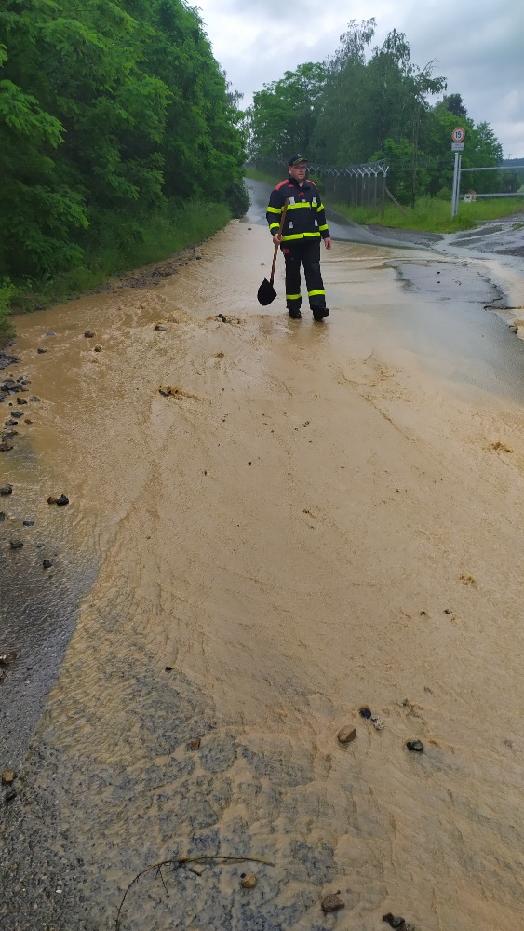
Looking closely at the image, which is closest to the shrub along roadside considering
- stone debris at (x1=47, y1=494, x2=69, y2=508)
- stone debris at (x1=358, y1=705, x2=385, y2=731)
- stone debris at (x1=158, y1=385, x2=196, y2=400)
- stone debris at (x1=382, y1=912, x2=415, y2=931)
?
stone debris at (x1=158, y1=385, x2=196, y2=400)

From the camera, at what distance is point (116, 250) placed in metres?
12.5

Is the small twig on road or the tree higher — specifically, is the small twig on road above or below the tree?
below

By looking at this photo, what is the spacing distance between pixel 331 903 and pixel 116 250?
1222 cm

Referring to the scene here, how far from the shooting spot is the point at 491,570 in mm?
3477

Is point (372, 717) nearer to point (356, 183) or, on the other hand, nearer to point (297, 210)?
point (297, 210)

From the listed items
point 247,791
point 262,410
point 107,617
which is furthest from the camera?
point 262,410

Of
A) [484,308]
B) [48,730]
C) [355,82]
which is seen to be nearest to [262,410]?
[48,730]

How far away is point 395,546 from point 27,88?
29.5ft

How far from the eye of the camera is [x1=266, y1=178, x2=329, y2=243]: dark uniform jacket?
26.9ft

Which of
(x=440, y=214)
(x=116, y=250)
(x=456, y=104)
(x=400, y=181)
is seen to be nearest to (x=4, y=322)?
(x=116, y=250)

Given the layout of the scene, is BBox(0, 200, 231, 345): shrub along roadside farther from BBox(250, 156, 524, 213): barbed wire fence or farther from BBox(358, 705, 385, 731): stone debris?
BBox(250, 156, 524, 213): barbed wire fence

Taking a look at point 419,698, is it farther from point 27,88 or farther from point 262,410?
point 27,88

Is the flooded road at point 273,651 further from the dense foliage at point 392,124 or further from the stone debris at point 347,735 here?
the dense foliage at point 392,124

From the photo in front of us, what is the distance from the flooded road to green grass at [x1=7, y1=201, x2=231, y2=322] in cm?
401
